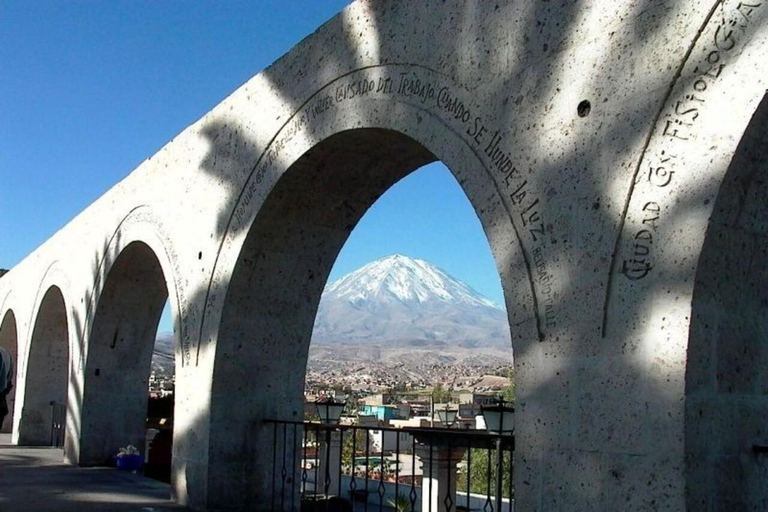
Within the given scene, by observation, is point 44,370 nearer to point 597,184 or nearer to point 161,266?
point 161,266

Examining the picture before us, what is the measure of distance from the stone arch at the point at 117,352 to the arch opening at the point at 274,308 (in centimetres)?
295

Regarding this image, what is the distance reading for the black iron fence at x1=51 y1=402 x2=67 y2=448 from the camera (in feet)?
40.0

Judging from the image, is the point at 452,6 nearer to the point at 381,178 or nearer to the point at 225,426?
the point at 381,178

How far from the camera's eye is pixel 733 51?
283cm

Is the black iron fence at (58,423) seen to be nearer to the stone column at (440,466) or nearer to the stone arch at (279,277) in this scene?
the stone arch at (279,277)

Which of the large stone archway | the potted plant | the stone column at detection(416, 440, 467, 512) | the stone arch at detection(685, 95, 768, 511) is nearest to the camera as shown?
the stone arch at detection(685, 95, 768, 511)

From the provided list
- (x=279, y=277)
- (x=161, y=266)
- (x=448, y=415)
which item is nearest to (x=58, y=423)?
(x=161, y=266)

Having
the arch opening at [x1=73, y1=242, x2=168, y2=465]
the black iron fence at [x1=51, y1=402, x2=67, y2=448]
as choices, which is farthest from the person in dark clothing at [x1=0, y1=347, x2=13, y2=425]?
the black iron fence at [x1=51, y1=402, x2=67, y2=448]

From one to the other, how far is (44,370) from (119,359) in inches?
148

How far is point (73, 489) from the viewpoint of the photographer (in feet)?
23.9

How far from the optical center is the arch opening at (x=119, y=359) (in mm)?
9188

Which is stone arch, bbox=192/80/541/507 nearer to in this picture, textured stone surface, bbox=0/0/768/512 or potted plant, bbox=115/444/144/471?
textured stone surface, bbox=0/0/768/512

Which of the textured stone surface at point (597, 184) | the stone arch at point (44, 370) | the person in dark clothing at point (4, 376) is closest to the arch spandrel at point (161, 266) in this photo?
the person in dark clothing at point (4, 376)

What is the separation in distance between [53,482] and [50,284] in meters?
4.61
